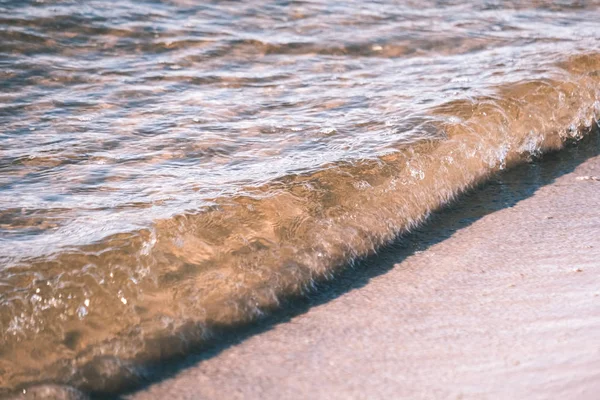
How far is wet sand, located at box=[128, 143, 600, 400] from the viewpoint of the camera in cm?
200

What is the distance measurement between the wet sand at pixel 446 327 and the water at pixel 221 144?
0.15 metres

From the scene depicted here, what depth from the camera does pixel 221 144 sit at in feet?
11.8

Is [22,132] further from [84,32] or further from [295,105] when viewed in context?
[84,32]

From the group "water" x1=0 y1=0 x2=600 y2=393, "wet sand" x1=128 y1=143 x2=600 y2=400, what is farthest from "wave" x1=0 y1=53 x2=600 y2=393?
"wet sand" x1=128 y1=143 x2=600 y2=400

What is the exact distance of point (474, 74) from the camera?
15.4ft

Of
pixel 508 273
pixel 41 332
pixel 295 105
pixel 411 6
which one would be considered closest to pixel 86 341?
pixel 41 332

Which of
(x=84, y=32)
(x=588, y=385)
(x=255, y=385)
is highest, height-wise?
(x=84, y=32)

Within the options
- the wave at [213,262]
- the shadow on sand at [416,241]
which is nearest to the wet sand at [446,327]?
the shadow on sand at [416,241]

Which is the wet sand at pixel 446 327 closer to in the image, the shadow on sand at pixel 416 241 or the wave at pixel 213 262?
the shadow on sand at pixel 416 241

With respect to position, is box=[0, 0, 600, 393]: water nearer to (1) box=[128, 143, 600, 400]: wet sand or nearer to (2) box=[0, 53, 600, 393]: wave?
(2) box=[0, 53, 600, 393]: wave

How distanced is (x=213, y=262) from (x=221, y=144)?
1136 millimetres

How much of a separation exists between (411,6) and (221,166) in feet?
13.1

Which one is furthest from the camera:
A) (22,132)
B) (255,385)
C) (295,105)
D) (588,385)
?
(295,105)

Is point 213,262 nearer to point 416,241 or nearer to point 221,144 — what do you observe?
point 416,241
